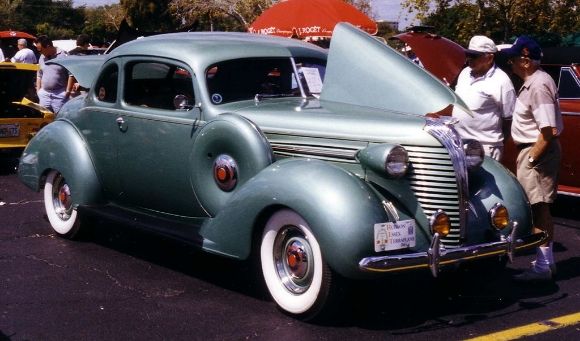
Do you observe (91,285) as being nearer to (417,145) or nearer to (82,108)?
(82,108)

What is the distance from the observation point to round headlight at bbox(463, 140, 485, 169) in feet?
17.9

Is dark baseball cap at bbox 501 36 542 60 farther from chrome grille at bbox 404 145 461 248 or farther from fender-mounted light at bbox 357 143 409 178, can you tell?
fender-mounted light at bbox 357 143 409 178

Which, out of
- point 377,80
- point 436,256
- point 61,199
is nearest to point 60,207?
point 61,199

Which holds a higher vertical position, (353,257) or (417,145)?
(417,145)

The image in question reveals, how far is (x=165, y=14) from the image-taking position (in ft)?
176

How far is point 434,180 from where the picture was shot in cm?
509

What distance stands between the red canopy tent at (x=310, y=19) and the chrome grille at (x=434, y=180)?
887cm

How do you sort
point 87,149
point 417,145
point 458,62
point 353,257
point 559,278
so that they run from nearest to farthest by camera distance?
point 353,257, point 417,145, point 559,278, point 87,149, point 458,62

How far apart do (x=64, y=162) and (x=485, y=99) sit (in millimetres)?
3553

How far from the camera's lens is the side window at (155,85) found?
6.61 metres

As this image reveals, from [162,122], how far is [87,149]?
3.52 feet

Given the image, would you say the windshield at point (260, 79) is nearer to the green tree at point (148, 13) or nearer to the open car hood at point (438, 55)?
the open car hood at point (438, 55)

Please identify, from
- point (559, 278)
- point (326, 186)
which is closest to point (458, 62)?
point (559, 278)

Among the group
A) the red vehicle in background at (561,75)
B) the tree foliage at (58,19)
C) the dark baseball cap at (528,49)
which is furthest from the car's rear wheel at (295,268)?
the tree foliage at (58,19)
